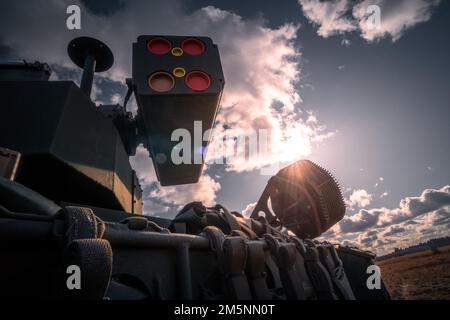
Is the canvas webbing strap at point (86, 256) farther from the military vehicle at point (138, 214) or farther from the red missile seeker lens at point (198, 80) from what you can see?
the red missile seeker lens at point (198, 80)

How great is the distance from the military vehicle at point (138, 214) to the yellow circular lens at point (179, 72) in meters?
0.01

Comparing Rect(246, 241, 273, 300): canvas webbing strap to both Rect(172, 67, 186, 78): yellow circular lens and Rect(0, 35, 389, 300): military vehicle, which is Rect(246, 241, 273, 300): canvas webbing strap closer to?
Rect(0, 35, 389, 300): military vehicle

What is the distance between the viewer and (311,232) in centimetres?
445

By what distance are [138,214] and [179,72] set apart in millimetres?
1551

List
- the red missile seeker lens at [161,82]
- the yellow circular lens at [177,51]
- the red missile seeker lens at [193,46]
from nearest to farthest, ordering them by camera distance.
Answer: the red missile seeker lens at [161,82] → the yellow circular lens at [177,51] → the red missile seeker lens at [193,46]

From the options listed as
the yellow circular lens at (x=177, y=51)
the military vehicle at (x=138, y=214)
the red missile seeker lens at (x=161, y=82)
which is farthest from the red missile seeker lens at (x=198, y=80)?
the yellow circular lens at (x=177, y=51)

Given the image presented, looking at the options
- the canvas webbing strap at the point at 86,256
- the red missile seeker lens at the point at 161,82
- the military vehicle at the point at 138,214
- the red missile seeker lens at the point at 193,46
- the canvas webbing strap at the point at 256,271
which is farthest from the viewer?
the red missile seeker lens at the point at 193,46

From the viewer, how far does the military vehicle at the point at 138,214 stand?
3.70 ft

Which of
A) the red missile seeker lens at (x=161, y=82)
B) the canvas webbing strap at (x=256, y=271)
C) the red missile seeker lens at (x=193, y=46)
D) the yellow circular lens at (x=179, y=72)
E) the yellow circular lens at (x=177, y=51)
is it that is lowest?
the canvas webbing strap at (x=256, y=271)

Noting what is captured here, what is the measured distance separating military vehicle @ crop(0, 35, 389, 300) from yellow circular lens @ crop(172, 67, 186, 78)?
11mm

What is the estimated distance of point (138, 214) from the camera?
294 centimetres

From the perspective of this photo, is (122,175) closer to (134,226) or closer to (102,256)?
(134,226)

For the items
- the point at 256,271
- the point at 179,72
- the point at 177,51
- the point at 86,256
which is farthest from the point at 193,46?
the point at 86,256
